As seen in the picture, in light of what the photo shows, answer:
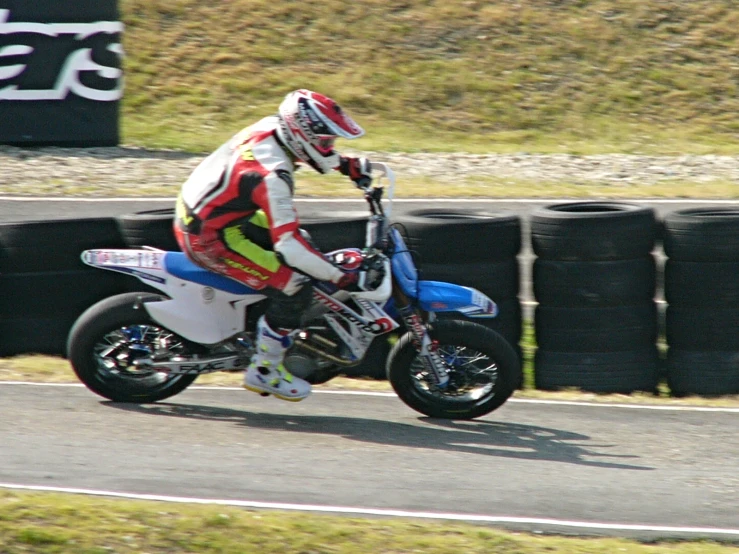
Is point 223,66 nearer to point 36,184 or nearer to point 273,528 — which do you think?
point 36,184

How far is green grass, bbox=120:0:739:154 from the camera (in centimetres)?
1767

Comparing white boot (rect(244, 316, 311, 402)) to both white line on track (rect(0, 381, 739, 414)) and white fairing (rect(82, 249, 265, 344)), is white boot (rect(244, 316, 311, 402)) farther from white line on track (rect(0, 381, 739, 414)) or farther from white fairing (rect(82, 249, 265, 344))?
white line on track (rect(0, 381, 739, 414))

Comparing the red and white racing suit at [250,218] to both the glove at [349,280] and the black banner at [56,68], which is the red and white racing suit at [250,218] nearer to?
the glove at [349,280]

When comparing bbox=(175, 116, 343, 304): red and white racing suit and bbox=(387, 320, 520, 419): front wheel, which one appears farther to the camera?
bbox=(387, 320, 520, 419): front wheel

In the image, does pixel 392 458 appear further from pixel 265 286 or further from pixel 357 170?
pixel 357 170

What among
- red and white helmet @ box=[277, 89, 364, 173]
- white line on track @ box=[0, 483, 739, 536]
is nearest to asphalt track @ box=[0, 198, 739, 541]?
white line on track @ box=[0, 483, 739, 536]

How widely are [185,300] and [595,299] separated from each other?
8.94ft

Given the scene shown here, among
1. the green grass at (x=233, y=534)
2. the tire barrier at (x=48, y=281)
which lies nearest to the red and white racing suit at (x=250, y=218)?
the tire barrier at (x=48, y=281)

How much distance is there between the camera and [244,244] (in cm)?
612

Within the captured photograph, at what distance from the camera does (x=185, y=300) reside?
20.5 feet

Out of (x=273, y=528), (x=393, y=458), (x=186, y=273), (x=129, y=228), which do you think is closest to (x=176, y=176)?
(x=129, y=228)

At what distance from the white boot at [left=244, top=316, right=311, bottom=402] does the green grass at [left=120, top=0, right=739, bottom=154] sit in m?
10.2

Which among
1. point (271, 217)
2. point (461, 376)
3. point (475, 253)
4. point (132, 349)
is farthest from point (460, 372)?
point (132, 349)

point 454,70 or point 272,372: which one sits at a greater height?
point 272,372
